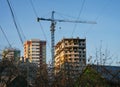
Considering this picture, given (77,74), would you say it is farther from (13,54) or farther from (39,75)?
(13,54)

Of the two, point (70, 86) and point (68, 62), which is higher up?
point (68, 62)

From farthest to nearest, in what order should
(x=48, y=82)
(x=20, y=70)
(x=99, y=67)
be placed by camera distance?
(x=20, y=70), (x=48, y=82), (x=99, y=67)

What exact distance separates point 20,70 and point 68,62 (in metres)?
12.0

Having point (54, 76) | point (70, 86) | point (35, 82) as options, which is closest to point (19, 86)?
point (35, 82)

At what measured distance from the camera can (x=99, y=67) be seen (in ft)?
61.3

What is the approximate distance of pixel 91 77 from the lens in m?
19.2

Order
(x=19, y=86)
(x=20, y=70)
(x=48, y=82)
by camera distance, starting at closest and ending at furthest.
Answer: (x=48, y=82)
(x=19, y=86)
(x=20, y=70)

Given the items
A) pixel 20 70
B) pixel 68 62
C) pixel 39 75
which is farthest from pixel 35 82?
pixel 20 70

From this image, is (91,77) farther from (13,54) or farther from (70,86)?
(13,54)

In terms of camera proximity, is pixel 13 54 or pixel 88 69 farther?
pixel 13 54

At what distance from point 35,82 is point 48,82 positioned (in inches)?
53.3

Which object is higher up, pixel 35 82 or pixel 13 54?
pixel 13 54

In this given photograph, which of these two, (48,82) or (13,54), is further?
(13,54)

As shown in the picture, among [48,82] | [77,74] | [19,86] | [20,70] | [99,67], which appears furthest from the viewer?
[20,70]
